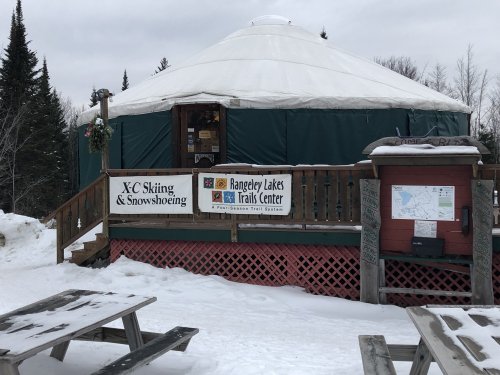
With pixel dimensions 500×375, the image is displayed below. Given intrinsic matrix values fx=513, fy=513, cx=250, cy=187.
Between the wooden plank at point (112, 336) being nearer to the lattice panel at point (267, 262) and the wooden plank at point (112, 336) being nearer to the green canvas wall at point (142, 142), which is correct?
the lattice panel at point (267, 262)

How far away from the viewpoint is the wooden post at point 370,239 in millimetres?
6219

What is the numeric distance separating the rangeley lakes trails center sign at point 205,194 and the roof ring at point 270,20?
8142mm

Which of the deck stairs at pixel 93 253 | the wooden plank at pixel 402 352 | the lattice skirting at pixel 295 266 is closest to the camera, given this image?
the wooden plank at pixel 402 352

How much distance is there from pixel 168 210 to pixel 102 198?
1211 millimetres

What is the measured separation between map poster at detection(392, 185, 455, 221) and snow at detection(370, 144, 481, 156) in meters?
0.47

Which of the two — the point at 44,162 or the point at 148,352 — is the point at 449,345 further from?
the point at 44,162

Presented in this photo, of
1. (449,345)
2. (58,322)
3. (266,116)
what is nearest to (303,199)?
(266,116)

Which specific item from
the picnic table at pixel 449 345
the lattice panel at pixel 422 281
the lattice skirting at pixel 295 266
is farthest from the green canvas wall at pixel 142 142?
the picnic table at pixel 449 345

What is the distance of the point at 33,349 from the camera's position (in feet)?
8.70

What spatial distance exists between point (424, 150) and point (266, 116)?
3988mm

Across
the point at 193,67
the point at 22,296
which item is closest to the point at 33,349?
the point at 22,296

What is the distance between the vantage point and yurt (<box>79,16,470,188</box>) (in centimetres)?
936

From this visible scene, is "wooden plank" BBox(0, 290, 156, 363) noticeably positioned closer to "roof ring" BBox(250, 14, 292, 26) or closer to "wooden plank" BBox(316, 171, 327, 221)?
"wooden plank" BBox(316, 171, 327, 221)

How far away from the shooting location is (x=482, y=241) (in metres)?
5.84
